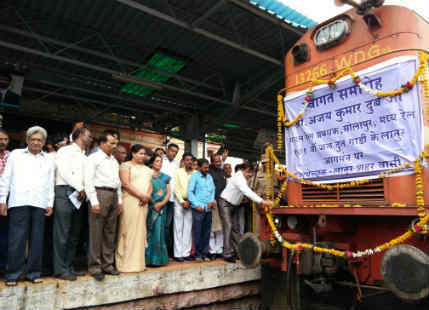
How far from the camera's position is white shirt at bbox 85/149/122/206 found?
3662 millimetres

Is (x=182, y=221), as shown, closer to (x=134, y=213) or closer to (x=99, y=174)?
(x=134, y=213)

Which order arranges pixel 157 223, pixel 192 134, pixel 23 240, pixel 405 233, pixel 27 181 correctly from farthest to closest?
1. pixel 192 134
2. pixel 157 223
3. pixel 27 181
4. pixel 23 240
5. pixel 405 233

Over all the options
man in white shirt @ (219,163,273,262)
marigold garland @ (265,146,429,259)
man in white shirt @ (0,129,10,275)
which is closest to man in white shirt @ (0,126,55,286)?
man in white shirt @ (0,129,10,275)

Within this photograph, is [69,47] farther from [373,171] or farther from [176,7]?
[373,171]

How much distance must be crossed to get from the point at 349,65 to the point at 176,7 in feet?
14.0

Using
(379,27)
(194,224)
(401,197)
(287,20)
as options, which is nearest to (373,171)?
(401,197)

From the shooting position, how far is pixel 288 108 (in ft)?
13.9

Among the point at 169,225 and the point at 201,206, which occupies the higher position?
the point at 201,206

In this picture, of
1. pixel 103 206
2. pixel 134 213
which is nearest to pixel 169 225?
pixel 134 213

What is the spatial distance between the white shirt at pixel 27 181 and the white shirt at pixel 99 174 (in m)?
0.39

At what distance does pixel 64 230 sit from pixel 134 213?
87cm

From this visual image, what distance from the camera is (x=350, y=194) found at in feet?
11.3

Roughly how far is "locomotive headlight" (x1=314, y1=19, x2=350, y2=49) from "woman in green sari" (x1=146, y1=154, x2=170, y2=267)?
2.79 meters

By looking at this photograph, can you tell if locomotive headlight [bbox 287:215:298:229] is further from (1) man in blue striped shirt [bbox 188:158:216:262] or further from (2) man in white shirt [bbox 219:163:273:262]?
(1) man in blue striped shirt [bbox 188:158:216:262]
